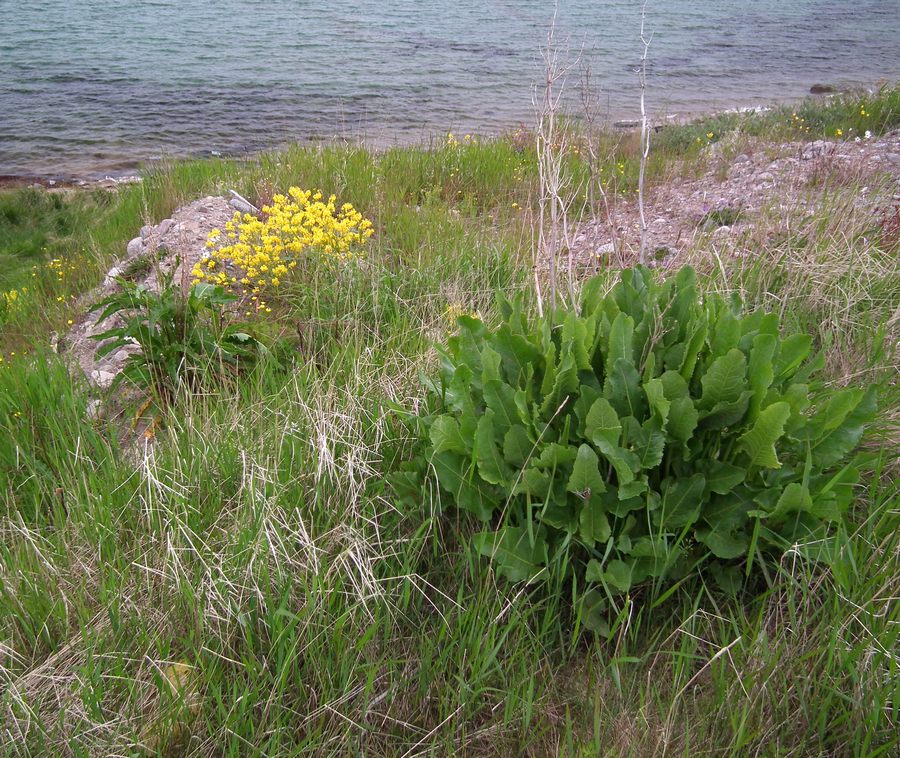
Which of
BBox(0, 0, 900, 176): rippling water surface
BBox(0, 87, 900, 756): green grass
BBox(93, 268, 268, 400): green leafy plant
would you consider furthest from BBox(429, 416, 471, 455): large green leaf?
BBox(0, 0, 900, 176): rippling water surface

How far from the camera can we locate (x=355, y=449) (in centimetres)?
248

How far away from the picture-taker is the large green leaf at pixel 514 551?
2.07 metres

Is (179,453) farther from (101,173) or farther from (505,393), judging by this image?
(101,173)

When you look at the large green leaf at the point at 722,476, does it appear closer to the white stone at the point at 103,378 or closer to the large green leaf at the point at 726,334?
the large green leaf at the point at 726,334

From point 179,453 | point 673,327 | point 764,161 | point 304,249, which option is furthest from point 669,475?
point 764,161

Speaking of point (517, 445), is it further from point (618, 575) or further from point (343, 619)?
point (343, 619)

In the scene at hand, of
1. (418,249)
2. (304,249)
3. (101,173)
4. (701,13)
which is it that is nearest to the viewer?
(304,249)

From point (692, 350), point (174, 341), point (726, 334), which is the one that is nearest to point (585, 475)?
point (692, 350)

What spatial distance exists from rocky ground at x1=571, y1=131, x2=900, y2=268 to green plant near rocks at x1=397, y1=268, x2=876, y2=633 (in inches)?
46.4

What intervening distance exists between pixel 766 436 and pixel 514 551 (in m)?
0.78

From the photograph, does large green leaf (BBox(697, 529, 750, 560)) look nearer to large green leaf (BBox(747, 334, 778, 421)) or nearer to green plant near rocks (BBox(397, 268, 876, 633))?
green plant near rocks (BBox(397, 268, 876, 633))

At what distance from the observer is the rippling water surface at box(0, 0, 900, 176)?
13.9m

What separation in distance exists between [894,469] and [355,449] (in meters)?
1.86

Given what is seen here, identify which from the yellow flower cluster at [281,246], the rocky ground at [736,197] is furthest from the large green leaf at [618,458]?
the yellow flower cluster at [281,246]
